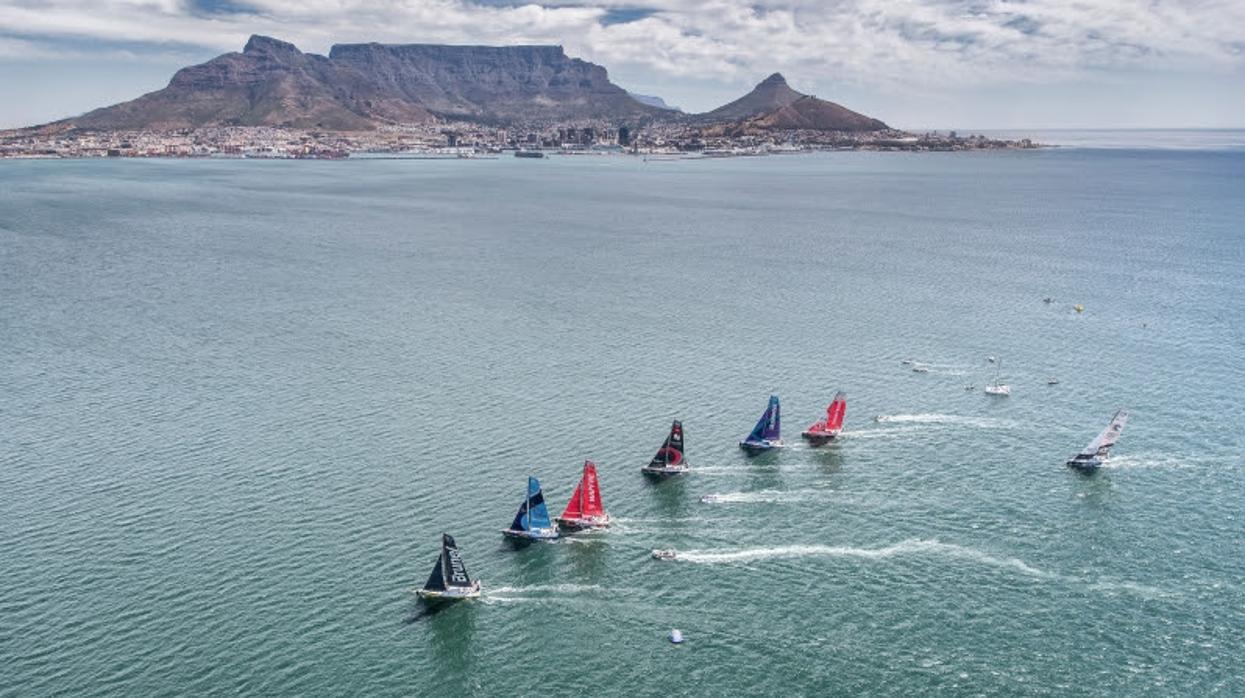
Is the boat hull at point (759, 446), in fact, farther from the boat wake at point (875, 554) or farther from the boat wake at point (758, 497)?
the boat wake at point (875, 554)

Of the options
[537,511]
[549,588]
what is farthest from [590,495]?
[549,588]

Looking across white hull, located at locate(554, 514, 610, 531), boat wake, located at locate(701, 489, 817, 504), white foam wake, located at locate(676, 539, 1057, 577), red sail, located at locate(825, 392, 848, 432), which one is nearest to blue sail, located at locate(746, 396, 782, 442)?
red sail, located at locate(825, 392, 848, 432)

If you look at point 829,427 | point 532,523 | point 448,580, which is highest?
point 829,427

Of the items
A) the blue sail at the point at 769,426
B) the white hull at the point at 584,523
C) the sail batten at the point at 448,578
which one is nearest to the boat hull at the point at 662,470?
the blue sail at the point at 769,426

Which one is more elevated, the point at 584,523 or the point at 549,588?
the point at 584,523

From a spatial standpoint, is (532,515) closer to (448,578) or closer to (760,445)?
(448,578)

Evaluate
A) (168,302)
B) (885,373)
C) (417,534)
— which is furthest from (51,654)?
(168,302)

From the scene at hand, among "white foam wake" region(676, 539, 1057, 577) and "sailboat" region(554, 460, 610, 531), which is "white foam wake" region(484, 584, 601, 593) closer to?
"white foam wake" region(676, 539, 1057, 577)
